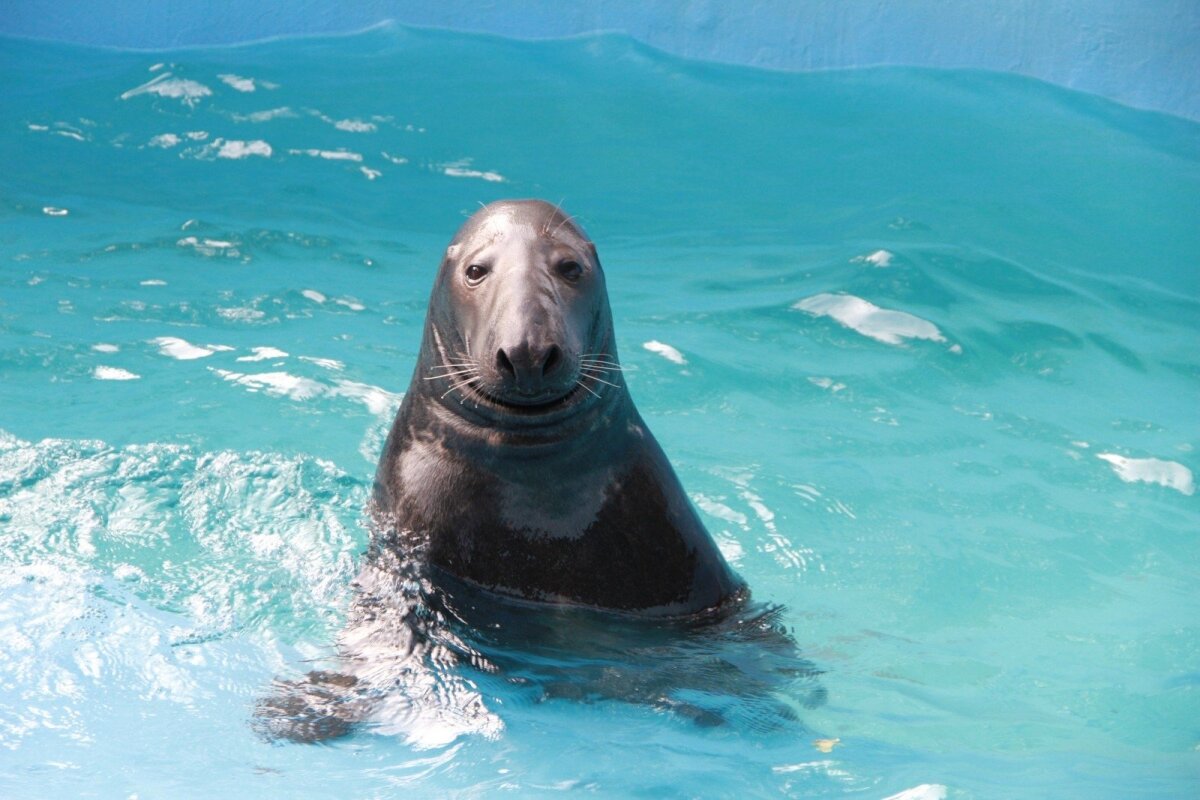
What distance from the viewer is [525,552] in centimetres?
401

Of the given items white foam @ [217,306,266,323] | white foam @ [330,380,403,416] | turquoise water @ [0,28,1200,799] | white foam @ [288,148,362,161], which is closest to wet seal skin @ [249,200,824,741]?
turquoise water @ [0,28,1200,799]

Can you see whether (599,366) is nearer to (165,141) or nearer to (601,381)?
(601,381)

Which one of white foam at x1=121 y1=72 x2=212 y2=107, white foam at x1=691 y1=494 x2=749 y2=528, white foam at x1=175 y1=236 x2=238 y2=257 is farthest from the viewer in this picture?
white foam at x1=121 y1=72 x2=212 y2=107

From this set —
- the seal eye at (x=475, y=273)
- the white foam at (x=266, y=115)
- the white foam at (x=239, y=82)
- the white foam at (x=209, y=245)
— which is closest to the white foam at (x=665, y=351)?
the white foam at (x=209, y=245)

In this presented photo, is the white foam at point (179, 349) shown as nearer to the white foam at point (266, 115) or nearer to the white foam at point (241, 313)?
the white foam at point (241, 313)

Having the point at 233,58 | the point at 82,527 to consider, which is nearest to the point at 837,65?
the point at 233,58

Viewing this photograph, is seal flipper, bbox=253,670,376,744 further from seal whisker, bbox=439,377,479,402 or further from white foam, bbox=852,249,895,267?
white foam, bbox=852,249,895,267

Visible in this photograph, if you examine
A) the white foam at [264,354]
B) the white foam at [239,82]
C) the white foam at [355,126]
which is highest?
the white foam at [239,82]

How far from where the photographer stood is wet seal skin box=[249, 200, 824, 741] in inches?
154

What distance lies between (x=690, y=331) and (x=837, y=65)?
5021 mm

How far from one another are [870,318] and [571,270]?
165 inches

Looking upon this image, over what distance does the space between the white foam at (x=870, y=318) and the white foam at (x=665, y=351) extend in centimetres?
108

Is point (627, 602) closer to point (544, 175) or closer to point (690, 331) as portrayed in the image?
point (690, 331)

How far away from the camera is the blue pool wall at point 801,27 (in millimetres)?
11461
